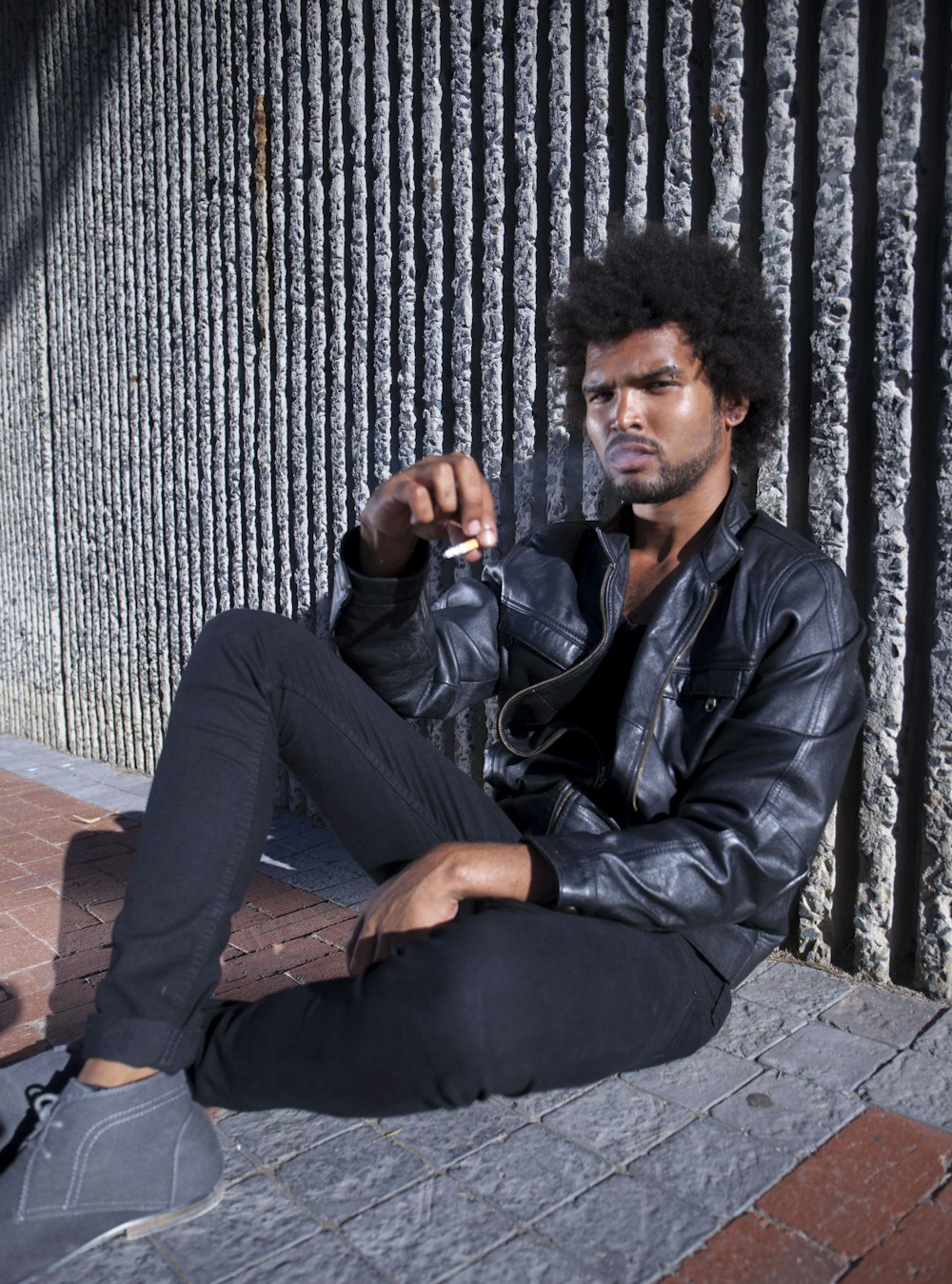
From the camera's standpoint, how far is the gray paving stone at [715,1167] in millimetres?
1773

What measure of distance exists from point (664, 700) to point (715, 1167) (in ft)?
2.94

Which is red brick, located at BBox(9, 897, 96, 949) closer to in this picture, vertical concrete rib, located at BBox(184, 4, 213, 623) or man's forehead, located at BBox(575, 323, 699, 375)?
vertical concrete rib, located at BBox(184, 4, 213, 623)

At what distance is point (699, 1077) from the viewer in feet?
7.17

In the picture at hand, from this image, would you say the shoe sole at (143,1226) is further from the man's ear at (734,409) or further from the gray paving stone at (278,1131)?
the man's ear at (734,409)

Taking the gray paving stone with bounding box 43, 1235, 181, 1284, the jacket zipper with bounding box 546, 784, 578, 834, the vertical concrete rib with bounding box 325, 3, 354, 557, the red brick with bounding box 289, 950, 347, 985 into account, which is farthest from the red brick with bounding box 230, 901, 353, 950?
the vertical concrete rib with bounding box 325, 3, 354, 557

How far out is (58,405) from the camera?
6.27 metres

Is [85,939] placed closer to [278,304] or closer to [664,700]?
[664,700]

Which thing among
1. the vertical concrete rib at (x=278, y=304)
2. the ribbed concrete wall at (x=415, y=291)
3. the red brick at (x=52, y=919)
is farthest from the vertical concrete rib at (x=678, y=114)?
the red brick at (x=52, y=919)

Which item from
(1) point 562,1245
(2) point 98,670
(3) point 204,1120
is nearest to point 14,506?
(2) point 98,670

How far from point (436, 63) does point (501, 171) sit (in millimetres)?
587

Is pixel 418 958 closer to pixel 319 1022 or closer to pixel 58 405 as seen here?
pixel 319 1022

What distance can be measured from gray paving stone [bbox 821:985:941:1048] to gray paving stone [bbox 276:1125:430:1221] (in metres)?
1.11

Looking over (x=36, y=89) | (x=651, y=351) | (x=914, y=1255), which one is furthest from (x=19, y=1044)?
(x=36, y=89)

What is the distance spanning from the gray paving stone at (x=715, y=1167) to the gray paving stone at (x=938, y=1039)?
0.57 meters
